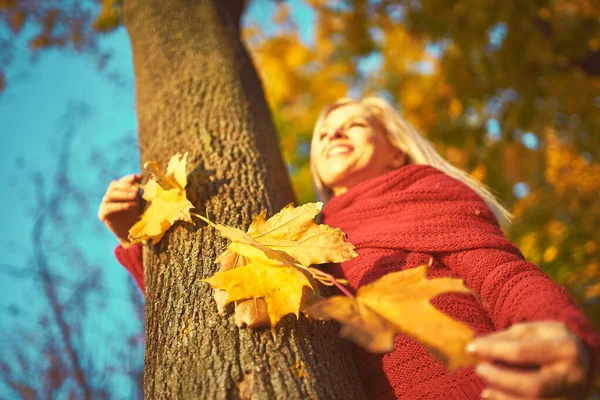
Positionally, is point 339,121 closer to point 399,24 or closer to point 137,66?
point 137,66

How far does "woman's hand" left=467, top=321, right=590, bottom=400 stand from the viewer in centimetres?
74

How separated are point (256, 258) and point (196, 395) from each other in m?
0.33

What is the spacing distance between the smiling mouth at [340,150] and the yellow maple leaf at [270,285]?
39.5 inches

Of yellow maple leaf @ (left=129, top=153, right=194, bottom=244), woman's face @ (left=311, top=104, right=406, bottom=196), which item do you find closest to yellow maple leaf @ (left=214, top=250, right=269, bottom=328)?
yellow maple leaf @ (left=129, top=153, right=194, bottom=244)

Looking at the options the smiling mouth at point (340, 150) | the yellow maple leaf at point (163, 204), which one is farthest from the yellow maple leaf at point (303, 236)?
the smiling mouth at point (340, 150)

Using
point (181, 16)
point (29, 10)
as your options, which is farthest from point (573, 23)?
point (29, 10)

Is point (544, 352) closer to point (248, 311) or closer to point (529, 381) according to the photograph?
point (529, 381)

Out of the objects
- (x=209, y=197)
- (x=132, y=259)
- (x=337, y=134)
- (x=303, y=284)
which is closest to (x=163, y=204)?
(x=209, y=197)

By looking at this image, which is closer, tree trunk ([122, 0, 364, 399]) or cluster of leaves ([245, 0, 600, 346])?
tree trunk ([122, 0, 364, 399])

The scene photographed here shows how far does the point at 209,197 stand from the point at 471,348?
0.95m

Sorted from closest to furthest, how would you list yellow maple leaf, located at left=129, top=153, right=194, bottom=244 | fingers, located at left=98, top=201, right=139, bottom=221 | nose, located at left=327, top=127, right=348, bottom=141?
1. yellow maple leaf, located at left=129, top=153, right=194, bottom=244
2. fingers, located at left=98, top=201, right=139, bottom=221
3. nose, located at left=327, top=127, right=348, bottom=141

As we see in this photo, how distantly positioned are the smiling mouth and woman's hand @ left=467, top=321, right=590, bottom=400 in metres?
1.30

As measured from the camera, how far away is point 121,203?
1.57m

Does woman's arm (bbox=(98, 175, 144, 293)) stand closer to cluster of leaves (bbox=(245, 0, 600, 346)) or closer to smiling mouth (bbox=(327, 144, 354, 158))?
smiling mouth (bbox=(327, 144, 354, 158))
